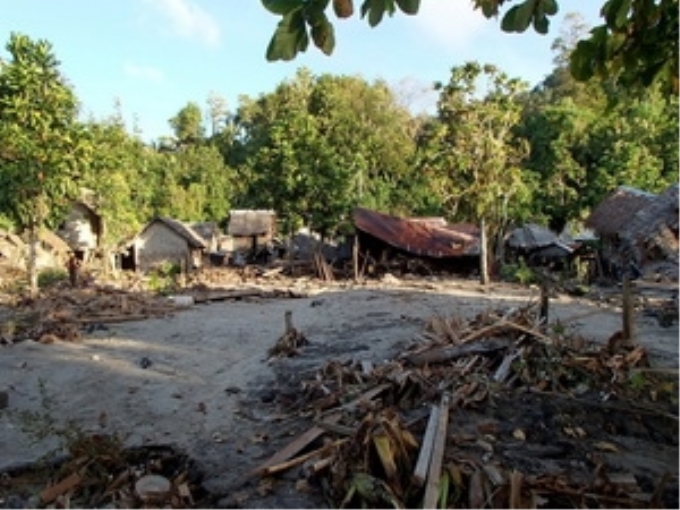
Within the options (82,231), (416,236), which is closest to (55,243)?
(82,231)

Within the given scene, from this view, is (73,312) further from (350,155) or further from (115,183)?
(350,155)

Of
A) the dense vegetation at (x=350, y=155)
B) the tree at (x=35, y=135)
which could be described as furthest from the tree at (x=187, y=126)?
the tree at (x=35, y=135)

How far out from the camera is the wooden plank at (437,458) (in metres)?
5.10

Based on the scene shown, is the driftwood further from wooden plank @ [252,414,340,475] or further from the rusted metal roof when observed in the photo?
the rusted metal roof

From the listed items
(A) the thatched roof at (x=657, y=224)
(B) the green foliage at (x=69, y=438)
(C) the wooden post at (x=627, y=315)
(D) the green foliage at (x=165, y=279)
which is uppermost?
(A) the thatched roof at (x=657, y=224)

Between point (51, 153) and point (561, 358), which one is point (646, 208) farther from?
point (51, 153)

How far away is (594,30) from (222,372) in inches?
389

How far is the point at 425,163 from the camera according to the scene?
2575cm

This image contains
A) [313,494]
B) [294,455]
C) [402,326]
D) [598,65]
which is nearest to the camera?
[598,65]

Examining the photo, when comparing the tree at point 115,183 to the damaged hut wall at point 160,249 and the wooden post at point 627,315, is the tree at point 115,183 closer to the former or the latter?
the damaged hut wall at point 160,249

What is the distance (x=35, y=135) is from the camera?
21.4 meters

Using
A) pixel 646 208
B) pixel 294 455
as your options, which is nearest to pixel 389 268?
pixel 646 208

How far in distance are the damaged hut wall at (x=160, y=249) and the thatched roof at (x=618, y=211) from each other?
73.4 feet

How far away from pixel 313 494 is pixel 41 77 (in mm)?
20117
